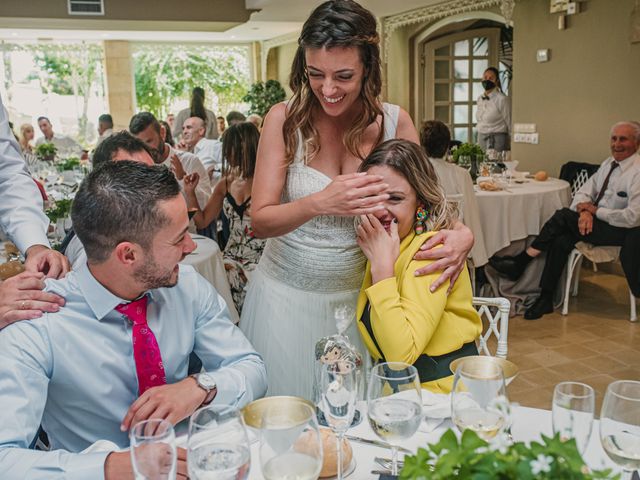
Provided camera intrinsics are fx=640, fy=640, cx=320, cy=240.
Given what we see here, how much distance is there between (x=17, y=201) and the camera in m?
2.03

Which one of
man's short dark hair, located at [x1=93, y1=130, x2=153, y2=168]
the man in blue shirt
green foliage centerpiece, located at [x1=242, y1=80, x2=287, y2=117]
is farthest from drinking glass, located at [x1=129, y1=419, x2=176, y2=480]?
green foliage centerpiece, located at [x1=242, y1=80, x2=287, y2=117]

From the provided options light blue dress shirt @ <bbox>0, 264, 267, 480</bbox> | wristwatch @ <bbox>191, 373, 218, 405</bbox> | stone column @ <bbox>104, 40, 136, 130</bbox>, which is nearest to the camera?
light blue dress shirt @ <bbox>0, 264, 267, 480</bbox>

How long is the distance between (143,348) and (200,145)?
640cm

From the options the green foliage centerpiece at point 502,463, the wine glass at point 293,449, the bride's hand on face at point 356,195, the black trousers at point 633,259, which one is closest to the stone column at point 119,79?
the black trousers at point 633,259

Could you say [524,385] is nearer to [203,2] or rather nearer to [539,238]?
[539,238]

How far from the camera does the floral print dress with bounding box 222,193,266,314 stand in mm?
3949

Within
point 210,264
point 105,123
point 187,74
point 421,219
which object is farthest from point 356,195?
point 187,74

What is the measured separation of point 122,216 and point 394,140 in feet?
2.82

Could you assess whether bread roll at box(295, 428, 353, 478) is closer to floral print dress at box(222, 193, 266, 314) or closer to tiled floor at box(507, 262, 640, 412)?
tiled floor at box(507, 262, 640, 412)

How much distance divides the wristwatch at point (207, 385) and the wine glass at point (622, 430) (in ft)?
2.85

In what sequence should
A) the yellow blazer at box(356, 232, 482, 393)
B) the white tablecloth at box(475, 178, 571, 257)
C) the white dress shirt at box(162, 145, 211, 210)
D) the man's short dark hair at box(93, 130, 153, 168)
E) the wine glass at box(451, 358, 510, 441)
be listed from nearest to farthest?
the wine glass at box(451, 358, 510, 441), the yellow blazer at box(356, 232, 482, 393), the man's short dark hair at box(93, 130, 153, 168), the white tablecloth at box(475, 178, 571, 257), the white dress shirt at box(162, 145, 211, 210)

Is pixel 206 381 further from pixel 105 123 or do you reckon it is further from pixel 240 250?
pixel 105 123

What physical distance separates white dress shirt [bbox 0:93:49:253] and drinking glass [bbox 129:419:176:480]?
1113 mm

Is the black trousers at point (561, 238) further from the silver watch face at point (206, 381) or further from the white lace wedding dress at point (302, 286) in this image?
the silver watch face at point (206, 381)
